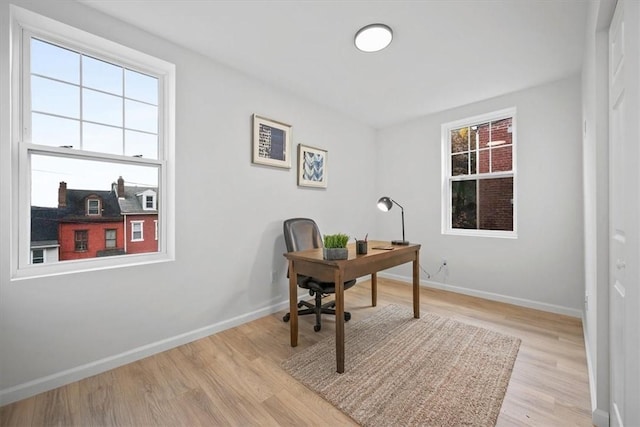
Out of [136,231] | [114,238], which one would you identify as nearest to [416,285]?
[136,231]

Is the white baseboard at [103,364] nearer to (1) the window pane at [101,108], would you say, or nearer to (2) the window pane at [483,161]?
(1) the window pane at [101,108]

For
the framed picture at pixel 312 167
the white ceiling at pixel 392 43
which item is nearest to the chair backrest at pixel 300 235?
the framed picture at pixel 312 167

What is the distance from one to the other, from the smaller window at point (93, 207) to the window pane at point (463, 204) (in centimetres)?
397

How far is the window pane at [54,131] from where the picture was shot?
174cm

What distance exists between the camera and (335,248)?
6.53 feet

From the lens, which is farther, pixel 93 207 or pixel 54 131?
pixel 93 207

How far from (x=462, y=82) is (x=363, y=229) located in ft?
7.60

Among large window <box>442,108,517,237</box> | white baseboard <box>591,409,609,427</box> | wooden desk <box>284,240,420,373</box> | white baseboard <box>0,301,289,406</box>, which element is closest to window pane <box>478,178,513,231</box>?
large window <box>442,108,517,237</box>

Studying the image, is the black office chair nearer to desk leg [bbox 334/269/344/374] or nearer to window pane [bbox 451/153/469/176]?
desk leg [bbox 334/269/344/374]

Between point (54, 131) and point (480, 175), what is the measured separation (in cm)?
426

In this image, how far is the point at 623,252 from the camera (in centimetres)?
110

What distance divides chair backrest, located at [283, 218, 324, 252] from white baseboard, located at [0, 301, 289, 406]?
0.87 metres

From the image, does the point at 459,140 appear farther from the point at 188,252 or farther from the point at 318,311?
the point at 188,252

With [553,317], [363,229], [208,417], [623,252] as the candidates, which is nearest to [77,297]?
[208,417]
